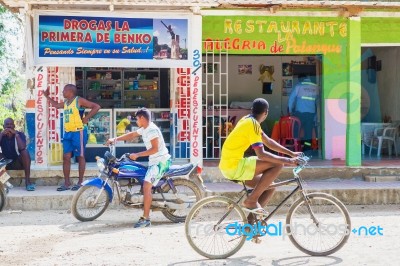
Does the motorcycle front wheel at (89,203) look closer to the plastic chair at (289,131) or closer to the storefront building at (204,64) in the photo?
the storefront building at (204,64)

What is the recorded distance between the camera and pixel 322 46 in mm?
13125

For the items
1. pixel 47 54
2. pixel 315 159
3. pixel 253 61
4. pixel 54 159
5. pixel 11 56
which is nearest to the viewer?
pixel 47 54

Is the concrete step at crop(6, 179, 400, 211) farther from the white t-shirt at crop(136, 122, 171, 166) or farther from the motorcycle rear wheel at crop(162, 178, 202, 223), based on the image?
the white t-shirt at crop(136, 122, 171, 166)

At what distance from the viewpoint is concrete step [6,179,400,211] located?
975cm

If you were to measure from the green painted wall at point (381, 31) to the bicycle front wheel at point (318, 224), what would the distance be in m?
7.52

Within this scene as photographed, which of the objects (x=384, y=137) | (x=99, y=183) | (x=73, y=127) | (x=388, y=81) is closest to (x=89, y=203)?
(x=99, y=183)

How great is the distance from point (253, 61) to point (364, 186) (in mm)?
4912

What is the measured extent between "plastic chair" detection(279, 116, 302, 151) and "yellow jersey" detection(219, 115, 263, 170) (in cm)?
699

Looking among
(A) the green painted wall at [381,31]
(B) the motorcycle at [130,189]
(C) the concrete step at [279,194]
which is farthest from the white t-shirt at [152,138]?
(A) the green painted wall at [381,31]

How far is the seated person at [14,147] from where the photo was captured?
10.3 metres

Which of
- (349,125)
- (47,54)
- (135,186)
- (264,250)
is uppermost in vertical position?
(47,54)

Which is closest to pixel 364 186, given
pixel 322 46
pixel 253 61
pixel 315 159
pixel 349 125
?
pixel 349 125

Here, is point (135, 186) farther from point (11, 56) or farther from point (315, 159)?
point (11, 56)

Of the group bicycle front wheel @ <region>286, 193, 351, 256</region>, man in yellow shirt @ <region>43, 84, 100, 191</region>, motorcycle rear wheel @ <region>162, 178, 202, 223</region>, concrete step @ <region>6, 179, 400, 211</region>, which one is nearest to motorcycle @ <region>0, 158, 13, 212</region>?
concrete step @ <region>6, 179, 400, 211</region>
